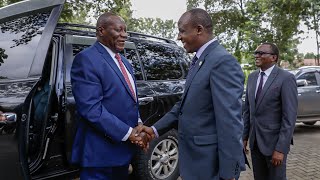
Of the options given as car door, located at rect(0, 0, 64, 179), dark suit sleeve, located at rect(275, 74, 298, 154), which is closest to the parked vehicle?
dark suit sleeve, located at rect(275, 74, 298, 154)

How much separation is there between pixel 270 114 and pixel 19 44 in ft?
7.80

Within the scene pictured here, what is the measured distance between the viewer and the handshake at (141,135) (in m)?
2.43

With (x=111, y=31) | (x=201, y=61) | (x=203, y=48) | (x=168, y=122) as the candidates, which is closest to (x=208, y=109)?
(x=201, y=61)

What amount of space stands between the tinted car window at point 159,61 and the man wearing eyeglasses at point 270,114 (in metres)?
1.36

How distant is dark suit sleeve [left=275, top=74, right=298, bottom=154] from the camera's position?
9.53 ft

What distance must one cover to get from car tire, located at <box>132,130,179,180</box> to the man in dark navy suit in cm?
126

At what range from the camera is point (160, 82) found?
4.26 metres

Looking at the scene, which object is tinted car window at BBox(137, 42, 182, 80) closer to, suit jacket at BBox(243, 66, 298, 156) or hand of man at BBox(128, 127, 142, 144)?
suit jacket at BBox(243, 66, 298, 156)

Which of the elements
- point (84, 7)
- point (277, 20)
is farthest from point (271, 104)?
point (277, 20)

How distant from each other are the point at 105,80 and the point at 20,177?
99 centimetres

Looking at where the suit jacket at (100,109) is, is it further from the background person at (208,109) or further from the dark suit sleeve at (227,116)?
the dark suit sleeve at (227,116)

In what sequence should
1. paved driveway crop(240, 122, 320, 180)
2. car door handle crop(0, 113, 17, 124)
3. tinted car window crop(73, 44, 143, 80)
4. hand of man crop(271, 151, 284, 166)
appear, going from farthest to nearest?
paved driveway crop(240, 122, 320, 180), tinted car window crop(73, 44, 143, 80), hand of man crop(271, 151, 284, 166), car door handle crop(0, 113, 17, 124)

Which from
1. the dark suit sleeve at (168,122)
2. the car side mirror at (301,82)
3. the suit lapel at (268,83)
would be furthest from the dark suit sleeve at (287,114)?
the car side mirror at (301,82)

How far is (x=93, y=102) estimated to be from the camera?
2.25 metres
